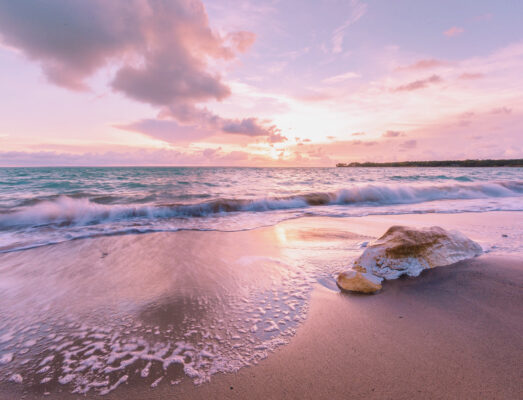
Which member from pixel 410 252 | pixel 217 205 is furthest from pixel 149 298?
pixel 217 205

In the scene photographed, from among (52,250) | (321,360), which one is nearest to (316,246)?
(321,360)

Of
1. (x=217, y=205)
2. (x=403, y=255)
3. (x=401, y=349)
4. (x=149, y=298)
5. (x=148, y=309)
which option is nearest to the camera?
(x=401, y=349)

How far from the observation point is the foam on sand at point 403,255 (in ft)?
9.47

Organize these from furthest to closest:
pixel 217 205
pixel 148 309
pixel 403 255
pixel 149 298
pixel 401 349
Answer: pixel 217 205, pixel 403 255, pixel 149 298, pixel 148 309, pixel 401 349

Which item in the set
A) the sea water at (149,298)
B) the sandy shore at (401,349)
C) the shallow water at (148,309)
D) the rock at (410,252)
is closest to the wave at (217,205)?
the sea water at (149,298)

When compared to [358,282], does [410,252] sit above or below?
above

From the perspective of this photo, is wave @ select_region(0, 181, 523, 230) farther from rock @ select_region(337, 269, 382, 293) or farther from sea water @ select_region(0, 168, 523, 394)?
rock @ select_region(337, 269, 382, 293)

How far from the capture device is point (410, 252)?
323cm

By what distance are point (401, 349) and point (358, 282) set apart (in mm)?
990

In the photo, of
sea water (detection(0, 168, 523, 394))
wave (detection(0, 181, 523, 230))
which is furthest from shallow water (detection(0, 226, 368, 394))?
wave (detection(0, 181, 523, 230))

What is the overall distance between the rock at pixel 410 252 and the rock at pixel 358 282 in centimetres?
14

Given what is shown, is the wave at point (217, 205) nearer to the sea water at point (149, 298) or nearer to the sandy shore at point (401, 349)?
the sea water at point (149, 298)

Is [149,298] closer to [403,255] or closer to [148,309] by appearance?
[148,309]

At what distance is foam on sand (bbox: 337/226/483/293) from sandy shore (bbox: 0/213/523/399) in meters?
0.15
